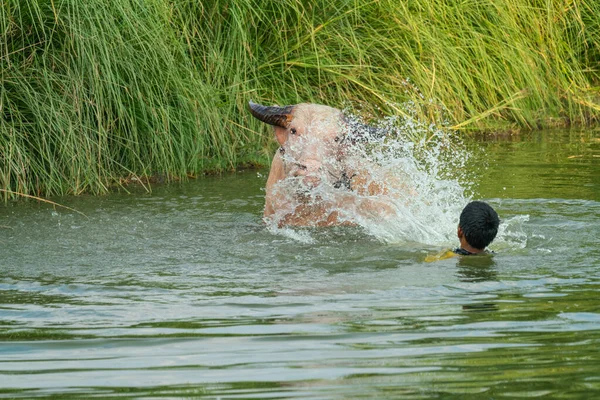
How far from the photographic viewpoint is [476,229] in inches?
259

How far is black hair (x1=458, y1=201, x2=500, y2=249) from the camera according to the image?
6.55 metres

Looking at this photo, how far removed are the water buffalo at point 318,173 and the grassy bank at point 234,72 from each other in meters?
1.94

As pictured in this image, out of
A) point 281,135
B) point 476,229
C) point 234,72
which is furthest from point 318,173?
point 234,72

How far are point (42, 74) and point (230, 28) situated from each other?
241 centimetres

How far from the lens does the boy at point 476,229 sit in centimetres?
655

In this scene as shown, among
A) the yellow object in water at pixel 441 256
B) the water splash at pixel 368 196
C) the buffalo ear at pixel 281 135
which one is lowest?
the yellow object in water at pixel 441 256

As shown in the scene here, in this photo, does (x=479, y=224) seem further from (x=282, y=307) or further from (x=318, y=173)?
(x=282, y=307)

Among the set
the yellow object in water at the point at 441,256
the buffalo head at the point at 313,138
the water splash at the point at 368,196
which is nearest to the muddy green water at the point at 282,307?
the yellow object in water at the point at 441,256

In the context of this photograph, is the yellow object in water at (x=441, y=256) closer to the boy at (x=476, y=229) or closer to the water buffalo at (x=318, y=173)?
the boy at (x=476, y=229)

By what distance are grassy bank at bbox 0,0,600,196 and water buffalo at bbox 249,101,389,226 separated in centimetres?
194

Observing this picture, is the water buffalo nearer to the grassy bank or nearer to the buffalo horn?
the buffalo horn

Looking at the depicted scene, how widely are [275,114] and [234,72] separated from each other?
291 centimetres

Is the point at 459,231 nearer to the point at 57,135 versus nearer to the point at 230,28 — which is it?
the point at 57,135

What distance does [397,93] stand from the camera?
11.6 metres
